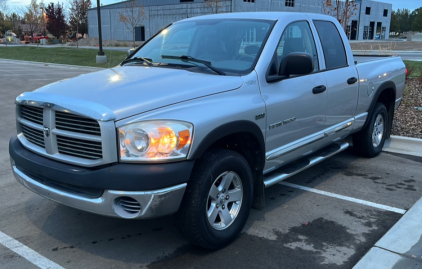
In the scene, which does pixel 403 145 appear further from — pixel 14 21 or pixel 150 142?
pixel 14 21

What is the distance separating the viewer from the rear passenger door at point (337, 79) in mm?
4816

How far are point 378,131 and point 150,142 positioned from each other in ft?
14.7

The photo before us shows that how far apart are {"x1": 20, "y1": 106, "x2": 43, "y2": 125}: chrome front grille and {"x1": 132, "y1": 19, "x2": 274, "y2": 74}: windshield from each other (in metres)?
1.37

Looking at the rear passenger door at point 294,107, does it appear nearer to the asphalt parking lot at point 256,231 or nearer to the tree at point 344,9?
the asphalt parking lot at point 256,231

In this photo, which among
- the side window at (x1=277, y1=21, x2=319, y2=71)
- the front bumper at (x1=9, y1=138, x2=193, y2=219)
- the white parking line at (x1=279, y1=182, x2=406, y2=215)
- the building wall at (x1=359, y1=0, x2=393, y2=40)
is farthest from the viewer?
the building wall at (x1=359, y1=0, x2=393, y2=40)

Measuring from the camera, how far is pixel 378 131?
6.30m

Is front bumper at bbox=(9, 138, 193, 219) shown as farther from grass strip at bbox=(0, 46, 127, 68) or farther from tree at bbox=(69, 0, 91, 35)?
tree at bbox=(69, 0, 91, 35)

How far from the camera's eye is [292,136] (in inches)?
167

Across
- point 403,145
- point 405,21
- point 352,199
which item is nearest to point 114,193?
point 352,199

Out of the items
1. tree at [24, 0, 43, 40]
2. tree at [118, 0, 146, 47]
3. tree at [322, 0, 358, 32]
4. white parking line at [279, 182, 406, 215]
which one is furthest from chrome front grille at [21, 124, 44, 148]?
tree at [24, 0, 43, 40]

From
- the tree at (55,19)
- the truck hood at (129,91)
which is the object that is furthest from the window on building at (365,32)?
the truck hood at (129,91)

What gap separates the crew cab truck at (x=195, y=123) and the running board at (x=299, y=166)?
2cm

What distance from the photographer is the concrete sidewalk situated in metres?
3.26

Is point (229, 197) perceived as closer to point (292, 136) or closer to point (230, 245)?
point (230, 245)
